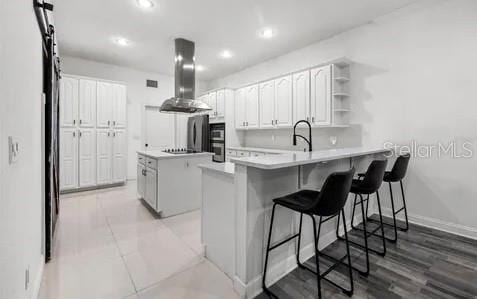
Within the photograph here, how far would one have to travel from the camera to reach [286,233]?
1.87 m

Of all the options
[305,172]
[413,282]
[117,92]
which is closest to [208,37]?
[117,92]

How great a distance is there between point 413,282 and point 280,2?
10.7ft

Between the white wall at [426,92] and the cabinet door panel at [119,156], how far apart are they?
186 inches

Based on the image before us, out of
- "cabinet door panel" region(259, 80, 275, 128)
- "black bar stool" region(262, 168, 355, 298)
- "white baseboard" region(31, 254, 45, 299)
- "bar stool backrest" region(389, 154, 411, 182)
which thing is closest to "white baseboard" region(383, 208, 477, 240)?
"bar stool backrest" region(389, 154, 411, 182)

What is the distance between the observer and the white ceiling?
2.82 m

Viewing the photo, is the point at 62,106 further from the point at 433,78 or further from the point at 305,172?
the point at 433,78

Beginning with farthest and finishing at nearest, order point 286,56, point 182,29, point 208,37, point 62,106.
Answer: point 286,56
point 62,106
point 208,37
point 182,29

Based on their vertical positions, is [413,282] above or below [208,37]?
below

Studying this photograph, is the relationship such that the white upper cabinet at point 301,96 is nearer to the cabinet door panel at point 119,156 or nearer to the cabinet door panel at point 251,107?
the cabinet door panel at point 251,107

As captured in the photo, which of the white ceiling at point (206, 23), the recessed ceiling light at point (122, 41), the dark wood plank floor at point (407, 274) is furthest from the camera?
the recessed ceiling light at point (122, 41)

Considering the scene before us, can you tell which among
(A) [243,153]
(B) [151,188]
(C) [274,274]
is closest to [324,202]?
(C) [274,274]

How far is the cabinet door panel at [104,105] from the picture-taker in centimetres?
457

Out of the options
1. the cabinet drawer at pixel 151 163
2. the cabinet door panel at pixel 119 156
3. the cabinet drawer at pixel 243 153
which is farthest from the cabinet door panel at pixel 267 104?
the cabinet door panel at pixel 119 156

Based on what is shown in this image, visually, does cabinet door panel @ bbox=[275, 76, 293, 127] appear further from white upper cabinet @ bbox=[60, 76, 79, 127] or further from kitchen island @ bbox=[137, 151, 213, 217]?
white upper cabinet @ bbox=[60, 76, 79, 127]
